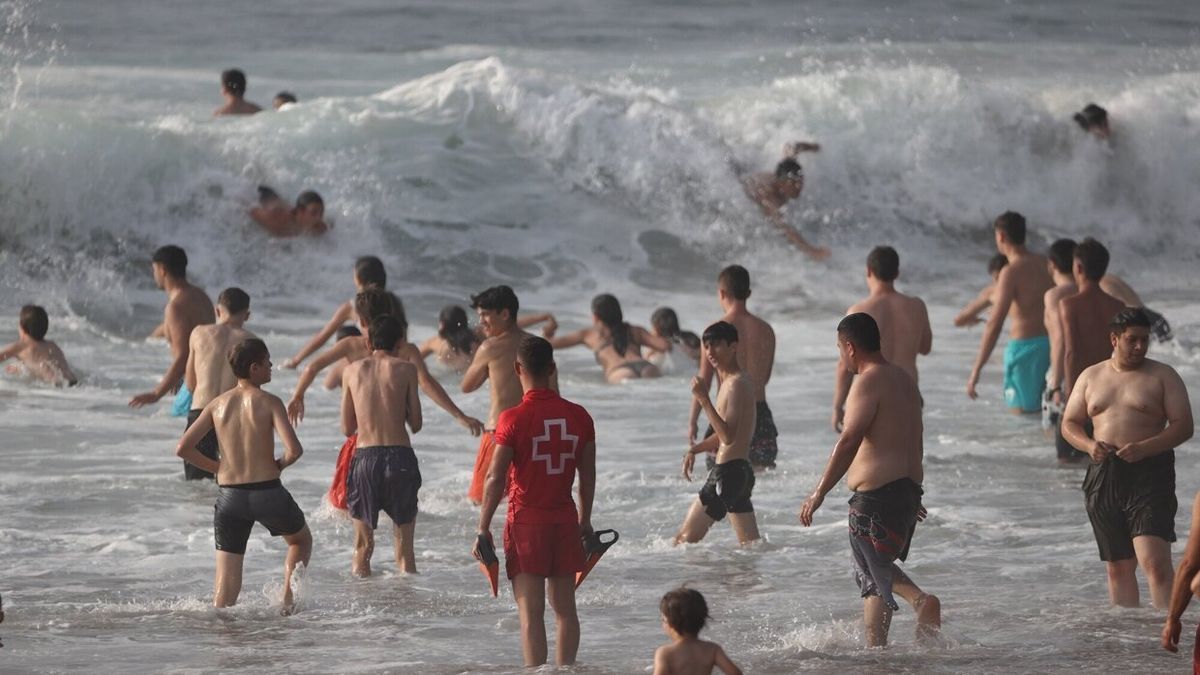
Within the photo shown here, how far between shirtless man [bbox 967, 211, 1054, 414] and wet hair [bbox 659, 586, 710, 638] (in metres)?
6.98

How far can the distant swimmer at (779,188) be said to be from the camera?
73.4ft

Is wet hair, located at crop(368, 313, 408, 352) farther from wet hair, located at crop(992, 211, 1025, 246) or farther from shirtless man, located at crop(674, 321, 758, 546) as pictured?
wet hair, located at crop(992, 211, 1025, 246)

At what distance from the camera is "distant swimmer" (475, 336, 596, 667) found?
6969mm

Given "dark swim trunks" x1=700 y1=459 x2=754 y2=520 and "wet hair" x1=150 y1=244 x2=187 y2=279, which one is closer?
"dark swim trunks" x1=700 y1=459 x2=754 y2=520

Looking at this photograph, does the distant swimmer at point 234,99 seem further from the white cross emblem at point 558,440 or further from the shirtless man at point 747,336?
the white cross emblem at point 558,440

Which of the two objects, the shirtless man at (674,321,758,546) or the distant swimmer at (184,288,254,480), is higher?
the distant swimmer at (184,288,254,480)

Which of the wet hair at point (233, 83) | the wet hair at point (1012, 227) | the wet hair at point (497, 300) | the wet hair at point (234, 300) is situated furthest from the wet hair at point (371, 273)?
the wet hair at point (233, 83)

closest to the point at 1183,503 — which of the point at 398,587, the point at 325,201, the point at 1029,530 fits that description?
the point at 1029,530

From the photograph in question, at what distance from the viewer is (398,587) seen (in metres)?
9.12

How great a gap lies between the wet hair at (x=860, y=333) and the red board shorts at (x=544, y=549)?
132 centimetres

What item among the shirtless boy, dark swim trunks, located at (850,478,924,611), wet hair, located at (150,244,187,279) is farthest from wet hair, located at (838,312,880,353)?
wet hair, located at (150,244,187,279)

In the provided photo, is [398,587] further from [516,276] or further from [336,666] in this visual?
[516,276]

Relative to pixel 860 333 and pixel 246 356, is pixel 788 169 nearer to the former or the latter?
pixel 246 356

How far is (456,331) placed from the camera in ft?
49.5
